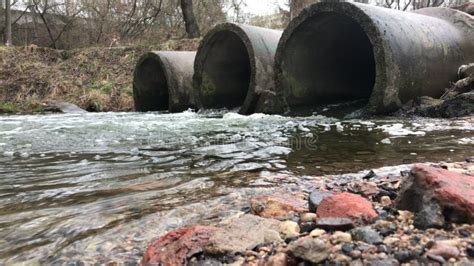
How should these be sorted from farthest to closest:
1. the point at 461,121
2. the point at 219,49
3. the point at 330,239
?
1. the point at 219,49
2. the point at 461,121
3. the point at 330,239

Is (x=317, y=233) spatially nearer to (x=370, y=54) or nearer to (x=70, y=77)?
(x=370, y=54)

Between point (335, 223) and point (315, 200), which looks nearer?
point (335, 223)

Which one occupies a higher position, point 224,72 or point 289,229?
point 224,72

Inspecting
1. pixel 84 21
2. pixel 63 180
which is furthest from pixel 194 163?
pixel 84 21

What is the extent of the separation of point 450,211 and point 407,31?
5679 millimetres

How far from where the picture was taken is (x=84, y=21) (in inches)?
811

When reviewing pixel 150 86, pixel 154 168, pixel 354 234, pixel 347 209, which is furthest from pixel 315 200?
pixel 150 86

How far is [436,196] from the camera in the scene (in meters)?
1.83

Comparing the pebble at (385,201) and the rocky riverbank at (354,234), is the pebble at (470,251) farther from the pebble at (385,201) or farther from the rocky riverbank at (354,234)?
the pebble at (385,201)

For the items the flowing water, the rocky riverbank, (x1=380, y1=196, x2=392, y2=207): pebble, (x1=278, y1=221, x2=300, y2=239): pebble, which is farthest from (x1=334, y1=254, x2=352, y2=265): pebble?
the flowing water

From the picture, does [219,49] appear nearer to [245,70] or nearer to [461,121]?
[245,70]

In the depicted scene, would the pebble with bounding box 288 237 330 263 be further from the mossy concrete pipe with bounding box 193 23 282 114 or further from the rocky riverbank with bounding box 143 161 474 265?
the mossy concrete pipe with bounding box 193 23 282 114

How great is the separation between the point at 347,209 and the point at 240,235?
1.60 ft

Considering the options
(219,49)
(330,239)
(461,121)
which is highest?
(219,49)
